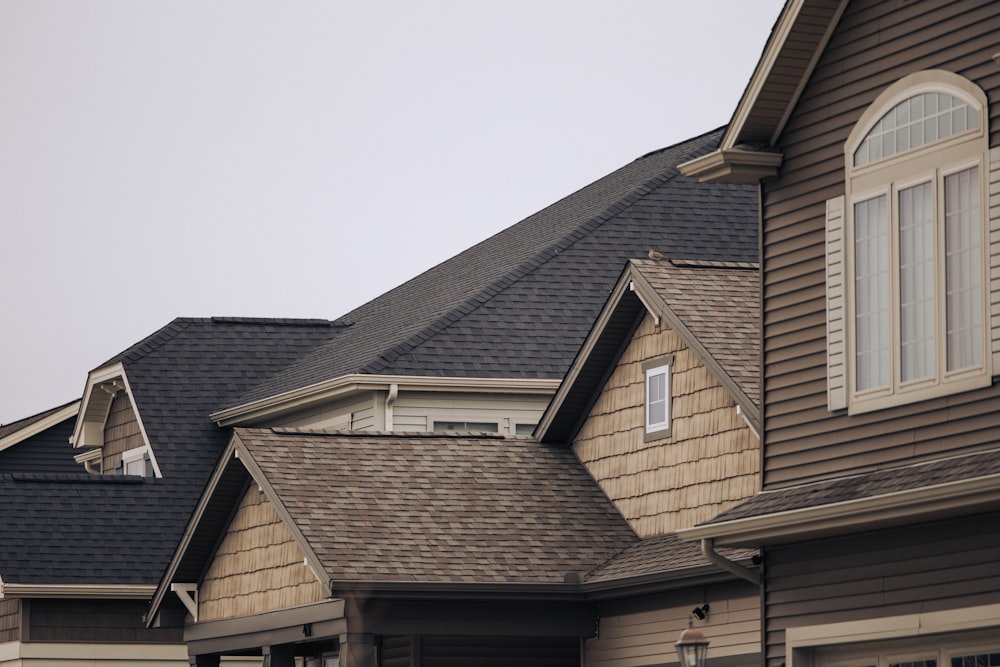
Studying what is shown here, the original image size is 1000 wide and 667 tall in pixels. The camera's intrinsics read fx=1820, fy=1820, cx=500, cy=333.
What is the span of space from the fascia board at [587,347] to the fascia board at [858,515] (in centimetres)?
643

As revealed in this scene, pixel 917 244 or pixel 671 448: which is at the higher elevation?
pixel 917 244

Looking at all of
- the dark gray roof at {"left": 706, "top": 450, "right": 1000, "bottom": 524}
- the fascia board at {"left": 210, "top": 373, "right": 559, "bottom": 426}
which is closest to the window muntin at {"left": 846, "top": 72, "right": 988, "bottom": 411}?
the dark gray roof at {"left": 706, "top": 450, "right": 1000, "bottom": 524}

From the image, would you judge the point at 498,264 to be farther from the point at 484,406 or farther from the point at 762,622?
the point at 762,622

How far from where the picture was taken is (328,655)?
24.0 m

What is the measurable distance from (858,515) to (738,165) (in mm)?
3629

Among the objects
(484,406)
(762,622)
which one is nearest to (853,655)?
(762,622)

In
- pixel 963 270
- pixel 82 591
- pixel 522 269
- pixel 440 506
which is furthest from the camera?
pixel 522 269

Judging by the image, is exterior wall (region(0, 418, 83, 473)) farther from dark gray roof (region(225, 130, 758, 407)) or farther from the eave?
the eave

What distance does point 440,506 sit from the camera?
21.0 m

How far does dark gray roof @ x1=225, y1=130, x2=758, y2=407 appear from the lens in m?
27.9

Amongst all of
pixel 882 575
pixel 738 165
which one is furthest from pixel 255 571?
pixel 882 575

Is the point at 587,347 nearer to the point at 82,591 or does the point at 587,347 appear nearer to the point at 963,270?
the point at 963,270

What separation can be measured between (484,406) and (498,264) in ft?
14.6

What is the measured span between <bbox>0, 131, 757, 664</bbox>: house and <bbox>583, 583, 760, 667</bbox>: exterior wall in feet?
16.0
